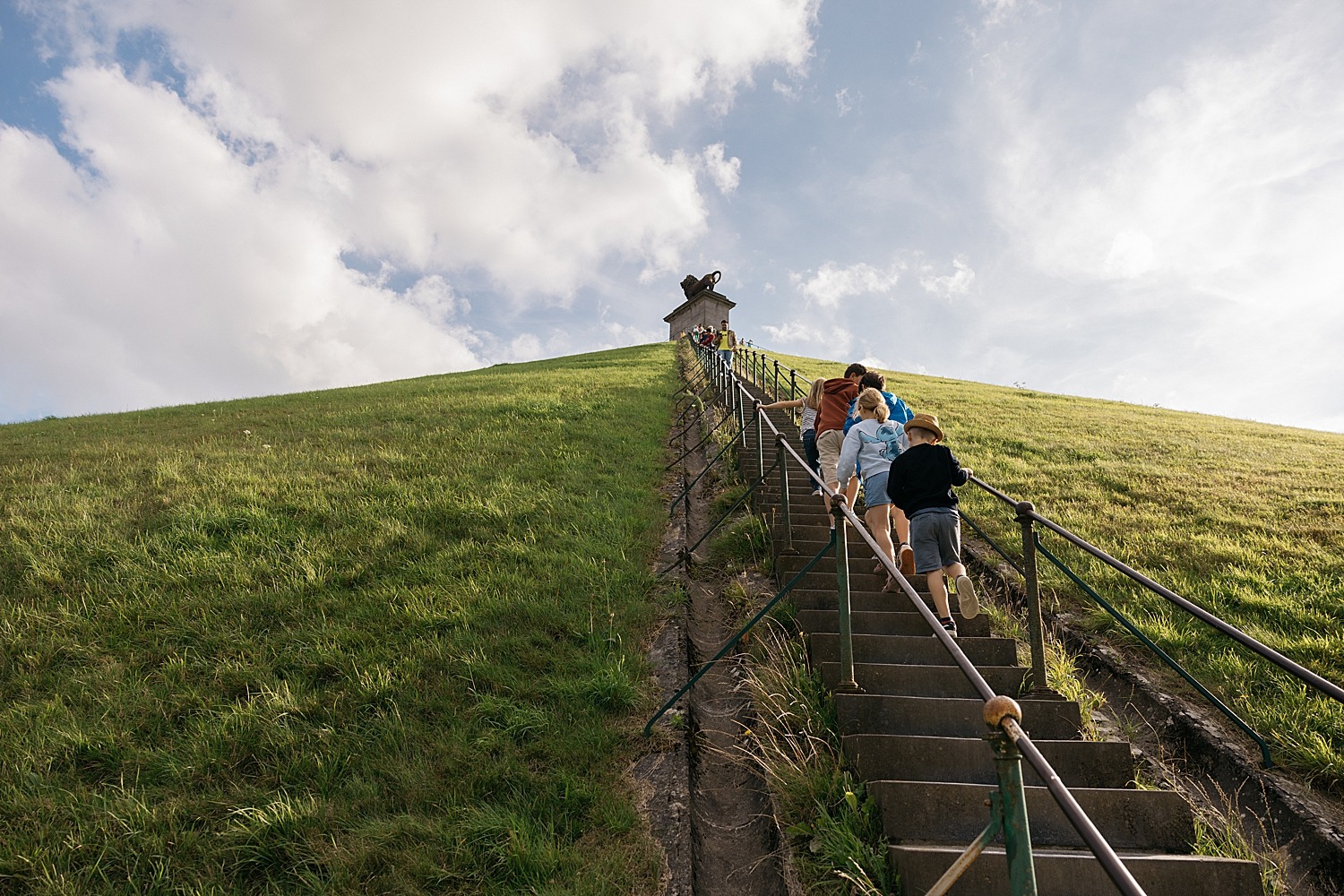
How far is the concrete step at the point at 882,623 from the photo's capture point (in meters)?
5.15

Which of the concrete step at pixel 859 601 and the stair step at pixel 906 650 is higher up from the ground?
the concrete step at pixel 859 601

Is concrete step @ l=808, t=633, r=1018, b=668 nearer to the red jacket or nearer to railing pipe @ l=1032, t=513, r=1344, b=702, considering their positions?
railing pipe @ l=1032, t=513, r=1344, b=702

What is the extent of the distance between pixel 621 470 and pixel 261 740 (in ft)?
Answer: 20.5

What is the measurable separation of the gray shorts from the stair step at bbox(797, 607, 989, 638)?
0.47 meters

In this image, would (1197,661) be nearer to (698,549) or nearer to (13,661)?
(698,549)

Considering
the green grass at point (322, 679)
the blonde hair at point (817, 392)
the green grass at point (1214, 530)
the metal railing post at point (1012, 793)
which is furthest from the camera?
the blonde hair at point (817, 392)

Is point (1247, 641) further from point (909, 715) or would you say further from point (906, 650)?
point (906, 650)

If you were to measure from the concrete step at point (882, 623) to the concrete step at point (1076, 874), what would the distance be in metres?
2.22

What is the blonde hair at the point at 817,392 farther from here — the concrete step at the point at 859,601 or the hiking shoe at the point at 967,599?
the hiking shoe at the point at 967,599

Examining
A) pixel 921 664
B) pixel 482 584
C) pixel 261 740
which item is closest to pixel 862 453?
pixel 921 664

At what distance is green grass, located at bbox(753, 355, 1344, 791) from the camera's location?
464 centimetres

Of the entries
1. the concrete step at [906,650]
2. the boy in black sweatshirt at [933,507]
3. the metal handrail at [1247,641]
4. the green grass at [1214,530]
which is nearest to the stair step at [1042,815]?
the metal handrail at [1247,641]

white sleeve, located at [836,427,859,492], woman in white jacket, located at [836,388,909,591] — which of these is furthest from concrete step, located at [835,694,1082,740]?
white sleeve, located at [836,427,859,492]

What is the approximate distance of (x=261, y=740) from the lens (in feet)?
13.0
